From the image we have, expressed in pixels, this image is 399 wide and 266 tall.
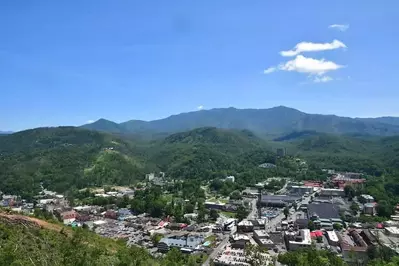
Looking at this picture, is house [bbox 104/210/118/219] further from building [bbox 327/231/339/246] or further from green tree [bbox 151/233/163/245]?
building [bbox 327/231/339/246]

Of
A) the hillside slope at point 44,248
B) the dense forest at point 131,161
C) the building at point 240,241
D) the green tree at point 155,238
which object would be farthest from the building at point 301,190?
the hillside slope at point 44,248

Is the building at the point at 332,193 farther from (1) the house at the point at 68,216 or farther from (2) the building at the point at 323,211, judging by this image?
(1) the house at the point at 68,216

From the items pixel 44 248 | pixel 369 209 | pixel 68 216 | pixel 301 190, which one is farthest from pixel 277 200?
pixel 44 248

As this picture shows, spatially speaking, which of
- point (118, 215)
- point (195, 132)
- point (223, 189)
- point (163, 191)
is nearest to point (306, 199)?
point (223, 189)

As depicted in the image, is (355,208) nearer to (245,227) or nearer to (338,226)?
(338,226)

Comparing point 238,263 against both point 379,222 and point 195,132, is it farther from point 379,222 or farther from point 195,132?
point 195,132

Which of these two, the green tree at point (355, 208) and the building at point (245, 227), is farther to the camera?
the green tree at point (355, 208)
